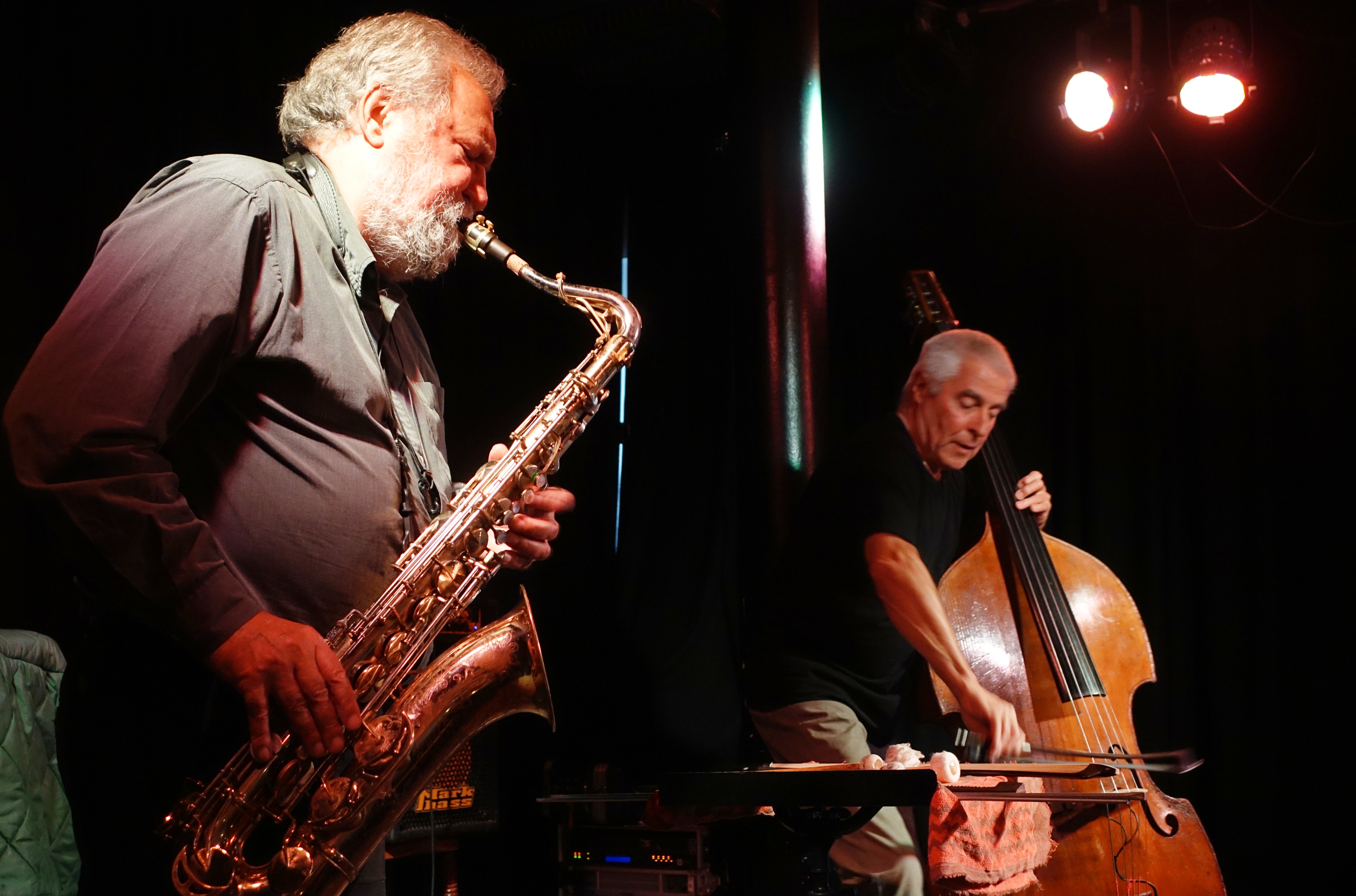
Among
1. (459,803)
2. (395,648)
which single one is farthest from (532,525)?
(459,803)

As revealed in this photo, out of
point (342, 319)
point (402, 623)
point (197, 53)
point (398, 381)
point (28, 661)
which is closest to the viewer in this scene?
point (342, 319)

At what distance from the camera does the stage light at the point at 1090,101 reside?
2.90 m

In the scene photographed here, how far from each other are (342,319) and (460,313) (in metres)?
2.31

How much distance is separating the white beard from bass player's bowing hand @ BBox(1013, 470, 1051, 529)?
1466 mm

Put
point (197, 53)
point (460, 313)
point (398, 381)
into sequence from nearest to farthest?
point (398, 381) < point (197, 53) < point (460, 313)

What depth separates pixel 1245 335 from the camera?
2.96m

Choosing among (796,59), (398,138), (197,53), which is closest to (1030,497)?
(796,59)

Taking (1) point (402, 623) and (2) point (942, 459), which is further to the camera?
(2) point (942, 459)

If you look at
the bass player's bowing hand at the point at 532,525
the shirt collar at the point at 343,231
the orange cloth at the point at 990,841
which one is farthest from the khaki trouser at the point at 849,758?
the shirt collar at the point at 343,231

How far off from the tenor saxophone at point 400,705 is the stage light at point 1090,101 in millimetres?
1692

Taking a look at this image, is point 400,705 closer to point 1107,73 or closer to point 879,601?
point 879,601

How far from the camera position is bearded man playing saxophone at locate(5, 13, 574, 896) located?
120cm

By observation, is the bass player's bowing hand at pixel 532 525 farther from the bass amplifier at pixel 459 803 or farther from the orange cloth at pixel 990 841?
the bass amplifier at pixel 459 803

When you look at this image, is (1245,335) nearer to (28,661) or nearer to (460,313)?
(460,313)
